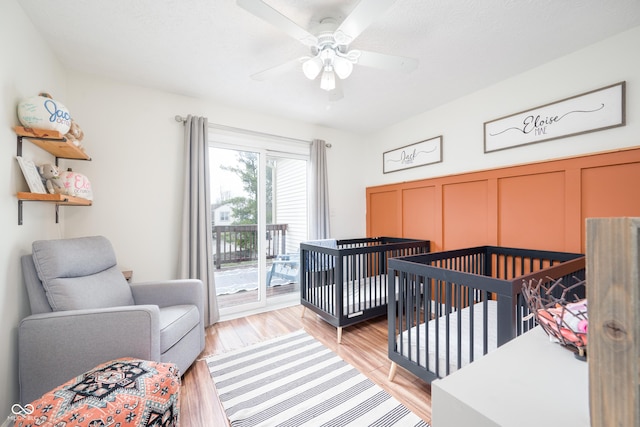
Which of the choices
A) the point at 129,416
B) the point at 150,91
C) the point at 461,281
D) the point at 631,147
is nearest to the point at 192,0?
the point at 150,91

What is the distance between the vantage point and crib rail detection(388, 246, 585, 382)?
1285 millimetres

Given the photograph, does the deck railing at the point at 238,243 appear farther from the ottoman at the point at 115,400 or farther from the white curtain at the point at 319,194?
the ottoman at the point at 115,400

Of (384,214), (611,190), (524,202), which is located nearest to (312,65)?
(524,202)

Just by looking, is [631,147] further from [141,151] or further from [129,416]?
[141,151]

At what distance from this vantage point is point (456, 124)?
2.77 meters

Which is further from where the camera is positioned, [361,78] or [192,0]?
[361,78]

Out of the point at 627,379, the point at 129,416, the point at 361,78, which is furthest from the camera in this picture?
the point at 361,78

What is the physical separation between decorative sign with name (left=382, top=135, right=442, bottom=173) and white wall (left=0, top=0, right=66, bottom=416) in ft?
11.4

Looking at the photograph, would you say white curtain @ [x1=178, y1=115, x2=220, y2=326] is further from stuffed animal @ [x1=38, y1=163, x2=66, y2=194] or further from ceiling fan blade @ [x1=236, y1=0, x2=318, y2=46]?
ceiling fan blade @ [x1=236, y1=0, x2=318, y2=46]

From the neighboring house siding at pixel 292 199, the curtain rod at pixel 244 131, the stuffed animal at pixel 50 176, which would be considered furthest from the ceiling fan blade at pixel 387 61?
the stuffed animal at pixel 50 176

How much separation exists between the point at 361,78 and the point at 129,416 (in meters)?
2.71

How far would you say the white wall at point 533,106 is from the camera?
1.75 m

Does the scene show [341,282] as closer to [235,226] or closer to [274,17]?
[235,226]

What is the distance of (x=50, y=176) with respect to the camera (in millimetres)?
1729
